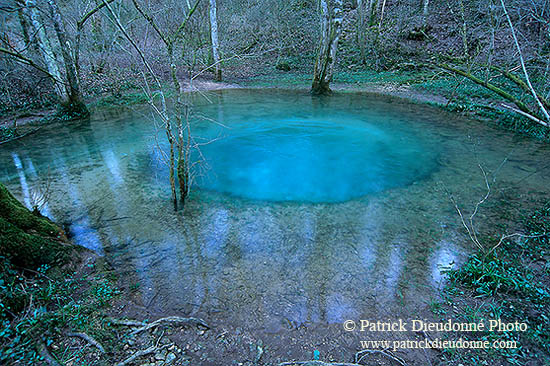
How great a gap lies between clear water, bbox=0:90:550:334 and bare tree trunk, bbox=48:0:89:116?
33.0 inches

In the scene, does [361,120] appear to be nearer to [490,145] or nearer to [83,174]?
[490,145]

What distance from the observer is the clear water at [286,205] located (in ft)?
14.2

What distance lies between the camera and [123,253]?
5.09 m

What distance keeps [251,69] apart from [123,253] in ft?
64.0

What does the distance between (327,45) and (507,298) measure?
1410 cm

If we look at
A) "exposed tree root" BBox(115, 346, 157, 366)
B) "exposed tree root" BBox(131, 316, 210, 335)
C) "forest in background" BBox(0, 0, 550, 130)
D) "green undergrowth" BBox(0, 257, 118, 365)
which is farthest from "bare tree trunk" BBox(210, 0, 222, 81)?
"exposed tree root" BBox(115, 346, 157, 366)

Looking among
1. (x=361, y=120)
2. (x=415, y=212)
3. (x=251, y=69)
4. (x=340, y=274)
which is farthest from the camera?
(x=251, y=69)

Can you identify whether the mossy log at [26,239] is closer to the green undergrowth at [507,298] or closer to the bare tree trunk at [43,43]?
the green undergrowth at [507,298]

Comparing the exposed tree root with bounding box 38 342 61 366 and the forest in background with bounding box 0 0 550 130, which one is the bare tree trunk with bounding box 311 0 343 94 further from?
the exposed tree root with bounding box 38 342 61 366

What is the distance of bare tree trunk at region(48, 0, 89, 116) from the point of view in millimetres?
10812

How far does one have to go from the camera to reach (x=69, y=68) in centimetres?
1152

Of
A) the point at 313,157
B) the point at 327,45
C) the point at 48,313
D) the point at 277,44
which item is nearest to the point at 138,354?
the point at 48,313

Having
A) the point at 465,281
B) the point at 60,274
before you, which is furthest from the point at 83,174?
the point at 465,281

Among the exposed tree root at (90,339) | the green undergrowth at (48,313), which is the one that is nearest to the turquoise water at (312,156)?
the green undergrowth at (48,313)
